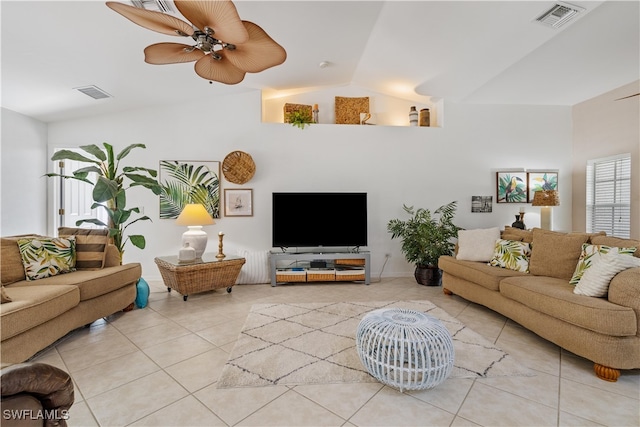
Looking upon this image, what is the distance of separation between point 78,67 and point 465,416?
4483 mm

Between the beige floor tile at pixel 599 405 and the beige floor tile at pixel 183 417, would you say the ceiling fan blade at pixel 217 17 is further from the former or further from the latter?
the beige floor tile at pixel 599 405

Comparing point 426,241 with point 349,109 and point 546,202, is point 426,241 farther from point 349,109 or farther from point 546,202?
point 349,109

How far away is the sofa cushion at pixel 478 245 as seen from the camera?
3.57m

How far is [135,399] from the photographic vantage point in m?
1.71

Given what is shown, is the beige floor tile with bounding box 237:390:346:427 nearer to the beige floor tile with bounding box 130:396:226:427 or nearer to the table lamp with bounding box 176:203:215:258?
the beige floor tile with bounding box 130:396:226:427

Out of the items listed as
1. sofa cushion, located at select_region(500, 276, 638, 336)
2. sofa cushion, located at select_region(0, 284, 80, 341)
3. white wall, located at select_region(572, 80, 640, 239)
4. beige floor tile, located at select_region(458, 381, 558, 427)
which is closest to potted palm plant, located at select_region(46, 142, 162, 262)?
sofa cushion, located at select_region(0, 284, 80, 341)

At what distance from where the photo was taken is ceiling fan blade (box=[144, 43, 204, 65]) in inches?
79.6

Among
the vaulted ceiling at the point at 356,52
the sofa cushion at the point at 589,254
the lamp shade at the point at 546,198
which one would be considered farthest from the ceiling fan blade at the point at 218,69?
the lamp shade at the point at 546,198

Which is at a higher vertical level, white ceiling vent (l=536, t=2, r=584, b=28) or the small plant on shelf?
white ceiling vent (l=536, t=2, r=584, b=28)

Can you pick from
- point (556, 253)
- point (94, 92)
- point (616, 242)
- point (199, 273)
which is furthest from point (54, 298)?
point (616, 242)

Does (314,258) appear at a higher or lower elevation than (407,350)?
higher

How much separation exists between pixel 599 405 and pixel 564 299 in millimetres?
692

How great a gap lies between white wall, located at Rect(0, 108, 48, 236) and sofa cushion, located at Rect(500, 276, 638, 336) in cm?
572

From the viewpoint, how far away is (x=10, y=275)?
8.40 feet
